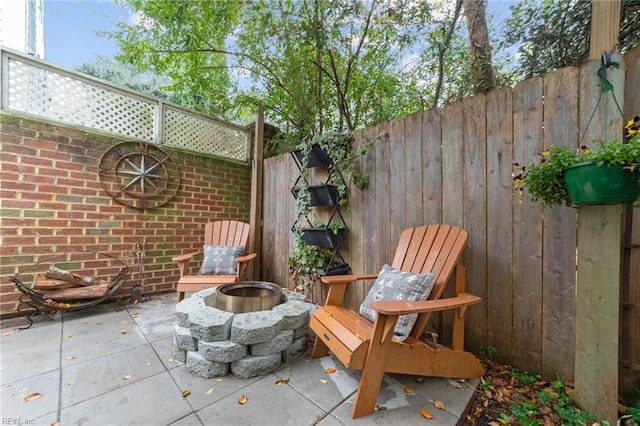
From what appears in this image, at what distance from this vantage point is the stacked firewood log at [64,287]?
2.21m

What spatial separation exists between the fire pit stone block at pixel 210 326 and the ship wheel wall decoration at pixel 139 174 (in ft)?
6.50

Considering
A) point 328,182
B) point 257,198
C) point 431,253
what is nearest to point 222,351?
point 431,253

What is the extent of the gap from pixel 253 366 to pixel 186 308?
1.95 feet

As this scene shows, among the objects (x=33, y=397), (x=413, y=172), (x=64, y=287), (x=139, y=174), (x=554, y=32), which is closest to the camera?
(x=33, y=397)

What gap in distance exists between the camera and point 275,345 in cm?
158

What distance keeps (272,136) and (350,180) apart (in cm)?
190

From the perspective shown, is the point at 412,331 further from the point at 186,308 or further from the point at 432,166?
the point at 186,308

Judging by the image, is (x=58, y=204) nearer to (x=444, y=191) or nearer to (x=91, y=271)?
(x=91, y=271)

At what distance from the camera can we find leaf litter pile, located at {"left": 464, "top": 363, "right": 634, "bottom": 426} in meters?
1.18

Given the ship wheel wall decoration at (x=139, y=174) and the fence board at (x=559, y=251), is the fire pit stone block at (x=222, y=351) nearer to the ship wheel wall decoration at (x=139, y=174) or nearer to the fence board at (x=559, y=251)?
the fence board at (x=559, y=251)

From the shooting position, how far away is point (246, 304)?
1.75 meters

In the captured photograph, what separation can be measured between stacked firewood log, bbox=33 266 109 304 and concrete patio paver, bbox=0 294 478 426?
385 mm

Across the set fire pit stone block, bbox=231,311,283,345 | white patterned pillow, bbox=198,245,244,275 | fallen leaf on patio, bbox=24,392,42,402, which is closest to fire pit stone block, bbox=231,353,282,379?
fire pit stone block, bbox=231,311,283,345

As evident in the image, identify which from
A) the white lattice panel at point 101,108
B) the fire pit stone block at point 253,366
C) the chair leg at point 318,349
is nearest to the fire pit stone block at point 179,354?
the fire pit stone block at point 253,366
